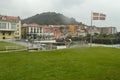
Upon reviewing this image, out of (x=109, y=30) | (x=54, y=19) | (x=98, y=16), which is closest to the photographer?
(x=98, y=16)

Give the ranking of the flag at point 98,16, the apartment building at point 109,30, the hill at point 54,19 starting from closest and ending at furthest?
the flag at point 98,16
the hill at point 54,19
the apartment building at point 109,30

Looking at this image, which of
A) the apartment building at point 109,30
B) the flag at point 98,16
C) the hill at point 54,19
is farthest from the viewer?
the apartment building at point 109,30

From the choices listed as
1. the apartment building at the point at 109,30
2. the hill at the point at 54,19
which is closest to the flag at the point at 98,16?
the hill at the point at 54,19

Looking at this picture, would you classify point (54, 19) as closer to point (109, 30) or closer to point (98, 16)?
point (109, 30)

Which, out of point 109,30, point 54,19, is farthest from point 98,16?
point 109,30

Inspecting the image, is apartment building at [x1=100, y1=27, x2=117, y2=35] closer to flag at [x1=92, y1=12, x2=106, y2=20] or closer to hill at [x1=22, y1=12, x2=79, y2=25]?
hill at [x1=22, y1=12, x2=79, y2=25]

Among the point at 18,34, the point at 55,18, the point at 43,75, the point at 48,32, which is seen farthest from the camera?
the point at 55,18

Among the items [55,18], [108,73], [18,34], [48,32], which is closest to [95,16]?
[108,73]

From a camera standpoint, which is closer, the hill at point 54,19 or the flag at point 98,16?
the flag at point 98,16

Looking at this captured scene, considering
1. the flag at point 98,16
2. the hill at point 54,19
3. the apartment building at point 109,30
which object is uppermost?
the hill at point 54,19

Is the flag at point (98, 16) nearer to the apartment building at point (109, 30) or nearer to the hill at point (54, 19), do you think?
the hill at point (54, 19)

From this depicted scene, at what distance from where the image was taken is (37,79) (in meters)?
10.8

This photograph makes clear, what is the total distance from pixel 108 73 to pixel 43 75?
3202 mm

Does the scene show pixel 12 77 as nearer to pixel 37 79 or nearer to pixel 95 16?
pixel 37 79
